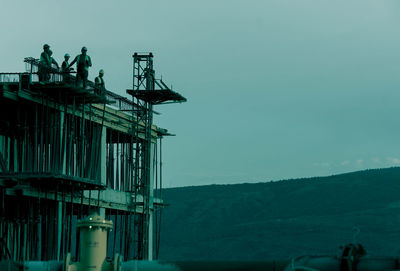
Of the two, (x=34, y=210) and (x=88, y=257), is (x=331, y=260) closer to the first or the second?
(x=88, y=257)

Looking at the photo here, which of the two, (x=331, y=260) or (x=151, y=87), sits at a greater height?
(x=151, y=87)

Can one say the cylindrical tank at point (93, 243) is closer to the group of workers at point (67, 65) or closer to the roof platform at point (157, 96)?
the group of workers at point (67, 65)

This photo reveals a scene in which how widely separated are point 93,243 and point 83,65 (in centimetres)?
3481

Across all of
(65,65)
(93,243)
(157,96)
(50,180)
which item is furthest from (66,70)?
(93,243)

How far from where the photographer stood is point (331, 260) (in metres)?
13.6

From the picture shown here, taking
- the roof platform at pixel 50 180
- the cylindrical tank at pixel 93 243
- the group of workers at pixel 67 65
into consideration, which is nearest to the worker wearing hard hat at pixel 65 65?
the group of workers at pixel 67 65

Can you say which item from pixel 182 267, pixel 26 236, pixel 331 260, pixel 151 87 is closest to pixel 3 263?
pixel 182 267

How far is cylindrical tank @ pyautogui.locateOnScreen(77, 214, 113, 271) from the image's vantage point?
14.8 m

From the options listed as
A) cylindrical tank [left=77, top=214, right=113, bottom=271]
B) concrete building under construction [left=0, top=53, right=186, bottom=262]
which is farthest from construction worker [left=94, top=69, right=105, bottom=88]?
cylindrical tank [left=77, top=214, right=113, bottom=271]

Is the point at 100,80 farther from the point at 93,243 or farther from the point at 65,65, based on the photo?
the point at 93,243

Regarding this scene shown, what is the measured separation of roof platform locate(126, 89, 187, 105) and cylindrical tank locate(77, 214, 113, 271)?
45.5 metres

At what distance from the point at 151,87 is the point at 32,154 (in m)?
13.3

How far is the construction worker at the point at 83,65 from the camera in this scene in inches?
1905

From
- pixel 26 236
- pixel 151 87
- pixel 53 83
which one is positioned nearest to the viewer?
pixel 53 83
